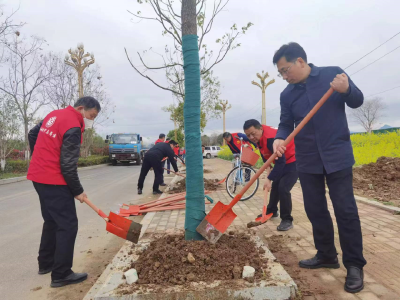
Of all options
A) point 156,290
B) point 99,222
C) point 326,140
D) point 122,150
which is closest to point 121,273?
point 156,290

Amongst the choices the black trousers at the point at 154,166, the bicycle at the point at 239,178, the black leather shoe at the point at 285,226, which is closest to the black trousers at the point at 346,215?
the black leather shoe at the point at 285,226

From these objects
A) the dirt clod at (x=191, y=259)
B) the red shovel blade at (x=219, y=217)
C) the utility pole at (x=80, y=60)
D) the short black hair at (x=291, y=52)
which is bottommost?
the dirt clod at (x=191, y=259)

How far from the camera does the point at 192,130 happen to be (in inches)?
118

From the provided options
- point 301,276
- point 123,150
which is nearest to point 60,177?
point 301,276

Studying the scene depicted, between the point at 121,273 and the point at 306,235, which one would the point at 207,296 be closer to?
the point at 121,273

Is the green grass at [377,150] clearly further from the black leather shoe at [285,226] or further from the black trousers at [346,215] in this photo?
the black trousers at [346,215]

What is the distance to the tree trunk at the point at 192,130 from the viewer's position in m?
2.98

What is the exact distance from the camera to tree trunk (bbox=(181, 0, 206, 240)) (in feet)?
9.79

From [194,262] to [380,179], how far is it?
641cm

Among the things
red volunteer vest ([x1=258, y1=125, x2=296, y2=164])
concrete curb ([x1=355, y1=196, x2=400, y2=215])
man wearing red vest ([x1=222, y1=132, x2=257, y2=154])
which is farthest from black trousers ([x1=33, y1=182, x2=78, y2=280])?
man wearing red vest ([x1=222, y1=132, x2=257, y2=154])

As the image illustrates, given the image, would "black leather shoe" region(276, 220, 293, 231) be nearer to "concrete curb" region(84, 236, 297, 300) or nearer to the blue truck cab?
"concrete curb" region(84, 236, 297, 300)

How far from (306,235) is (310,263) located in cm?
106

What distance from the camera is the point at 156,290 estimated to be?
6.89 feet

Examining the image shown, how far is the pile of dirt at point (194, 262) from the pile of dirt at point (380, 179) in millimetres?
4183
